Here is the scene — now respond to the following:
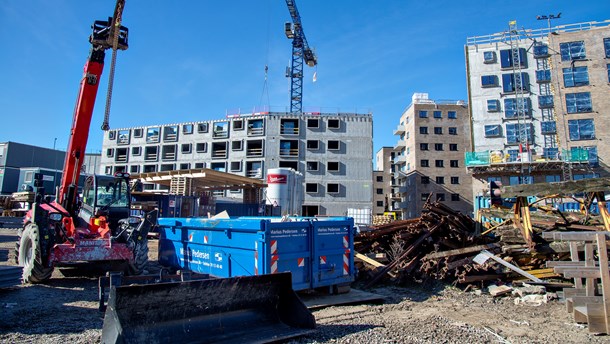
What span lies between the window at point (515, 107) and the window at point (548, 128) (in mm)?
2190

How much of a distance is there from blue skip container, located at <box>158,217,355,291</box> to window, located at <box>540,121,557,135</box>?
160 ft

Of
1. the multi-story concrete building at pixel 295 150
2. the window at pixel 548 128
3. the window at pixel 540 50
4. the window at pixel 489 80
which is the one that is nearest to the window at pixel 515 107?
the window at pixel 548 128

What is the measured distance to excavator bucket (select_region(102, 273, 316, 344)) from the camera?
4.73 m

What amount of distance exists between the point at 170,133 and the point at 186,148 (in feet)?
12.9

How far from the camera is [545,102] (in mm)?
48531

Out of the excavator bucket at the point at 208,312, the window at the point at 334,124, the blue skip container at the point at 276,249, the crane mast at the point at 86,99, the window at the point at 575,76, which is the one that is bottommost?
the excavator bucket at the point at 208,312

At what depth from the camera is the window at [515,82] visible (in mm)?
49656

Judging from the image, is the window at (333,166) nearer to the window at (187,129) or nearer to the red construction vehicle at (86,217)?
the window at (187,129)

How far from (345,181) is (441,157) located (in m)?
21.8

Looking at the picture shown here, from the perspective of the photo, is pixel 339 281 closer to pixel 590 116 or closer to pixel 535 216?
pixel 535 216

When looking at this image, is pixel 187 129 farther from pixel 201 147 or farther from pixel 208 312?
pixel 208 312

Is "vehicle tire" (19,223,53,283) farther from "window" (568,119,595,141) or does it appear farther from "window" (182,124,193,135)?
"window" (568,119,595,141)

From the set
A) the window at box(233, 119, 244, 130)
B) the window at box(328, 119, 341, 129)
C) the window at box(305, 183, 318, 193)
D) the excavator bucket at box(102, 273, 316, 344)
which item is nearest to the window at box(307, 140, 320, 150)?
the window at box(328, 119, 341, 129)

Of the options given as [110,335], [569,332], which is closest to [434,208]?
[569,332]
